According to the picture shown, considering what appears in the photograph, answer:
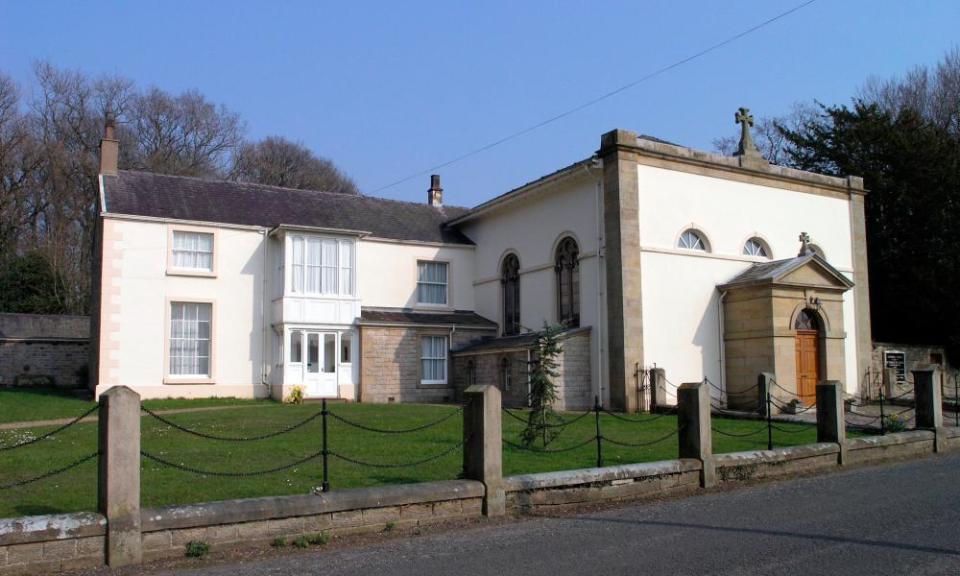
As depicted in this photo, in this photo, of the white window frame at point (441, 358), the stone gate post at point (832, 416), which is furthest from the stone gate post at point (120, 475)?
the white window frame at point (441, 358)

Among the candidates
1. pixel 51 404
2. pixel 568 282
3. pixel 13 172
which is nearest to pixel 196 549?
pixel 51 404

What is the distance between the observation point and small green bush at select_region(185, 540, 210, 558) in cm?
773

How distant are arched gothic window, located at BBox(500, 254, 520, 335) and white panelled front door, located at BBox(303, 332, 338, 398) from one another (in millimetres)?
5940

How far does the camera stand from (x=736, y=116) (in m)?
25.6

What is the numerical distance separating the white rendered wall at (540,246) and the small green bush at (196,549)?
15956mm

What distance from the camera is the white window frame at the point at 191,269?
974 inches

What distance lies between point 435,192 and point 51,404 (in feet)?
58.4

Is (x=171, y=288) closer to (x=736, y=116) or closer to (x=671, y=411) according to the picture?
(x=671, y=411)

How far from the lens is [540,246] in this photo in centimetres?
2588

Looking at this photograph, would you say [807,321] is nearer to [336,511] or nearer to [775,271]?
[775,271]

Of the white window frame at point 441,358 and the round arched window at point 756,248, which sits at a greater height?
the round arched window at point 756,248

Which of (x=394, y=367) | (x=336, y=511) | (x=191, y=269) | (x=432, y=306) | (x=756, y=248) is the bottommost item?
(x=336, y=511)

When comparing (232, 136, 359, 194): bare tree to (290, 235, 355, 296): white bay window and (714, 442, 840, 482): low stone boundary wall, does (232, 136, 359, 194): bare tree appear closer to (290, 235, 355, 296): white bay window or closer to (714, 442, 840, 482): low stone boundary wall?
(290, 235, 355, 296): white bay window

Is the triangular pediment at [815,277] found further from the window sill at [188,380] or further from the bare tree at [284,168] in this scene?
the bare tree at [284,168]
